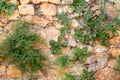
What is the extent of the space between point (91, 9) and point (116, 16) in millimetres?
322

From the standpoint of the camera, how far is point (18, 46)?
4012 mm

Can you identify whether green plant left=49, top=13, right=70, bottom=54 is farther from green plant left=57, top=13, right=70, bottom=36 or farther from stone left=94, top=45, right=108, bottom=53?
stone left=94, top=45, right=108, bottom=53

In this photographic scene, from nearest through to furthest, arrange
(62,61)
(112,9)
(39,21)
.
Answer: (62,61), (39,21), (112,9)

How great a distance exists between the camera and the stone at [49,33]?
4246 mm

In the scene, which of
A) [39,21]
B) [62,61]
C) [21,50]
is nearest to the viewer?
[21,50]

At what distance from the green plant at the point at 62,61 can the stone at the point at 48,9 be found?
0.54 m

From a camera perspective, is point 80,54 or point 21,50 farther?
point 80,54

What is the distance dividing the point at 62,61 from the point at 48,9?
65 centimetres

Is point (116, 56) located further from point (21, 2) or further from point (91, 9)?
point (21, 2)

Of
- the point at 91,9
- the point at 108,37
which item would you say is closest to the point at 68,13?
the point at 91,9

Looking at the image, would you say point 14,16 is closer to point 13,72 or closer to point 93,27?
point 13,72

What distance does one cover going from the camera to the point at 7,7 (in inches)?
166

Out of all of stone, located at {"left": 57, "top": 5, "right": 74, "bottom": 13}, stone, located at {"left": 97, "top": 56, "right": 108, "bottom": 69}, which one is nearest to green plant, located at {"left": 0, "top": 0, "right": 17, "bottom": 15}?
stone, located at {"left": 57, "top": 5, "right": 74, "bottom": 13}

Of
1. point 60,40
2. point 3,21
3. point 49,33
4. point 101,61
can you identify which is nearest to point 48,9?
point 49,33
